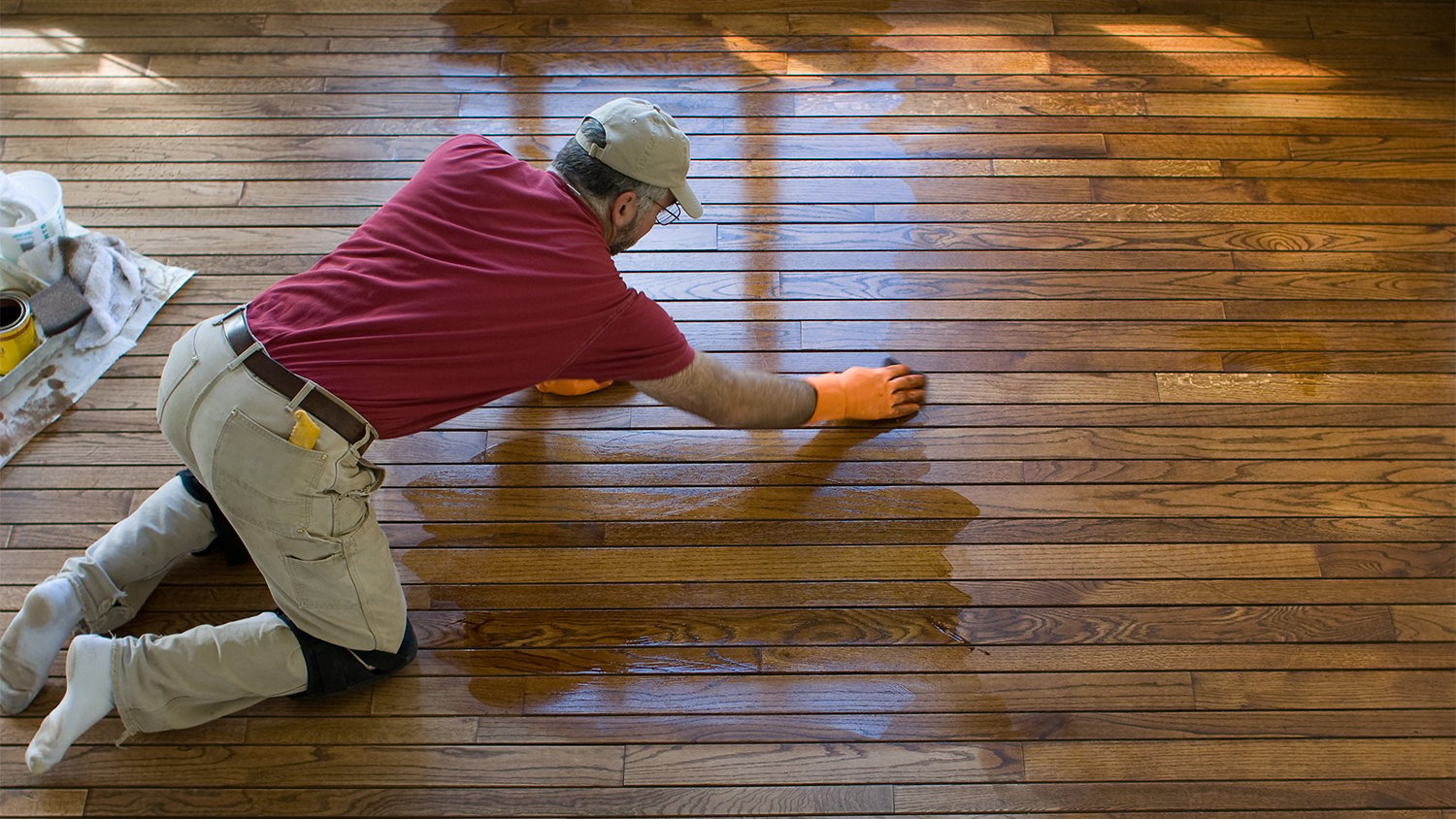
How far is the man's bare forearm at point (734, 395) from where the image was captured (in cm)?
236

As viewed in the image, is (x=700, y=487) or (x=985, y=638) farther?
(x=700, y=487)

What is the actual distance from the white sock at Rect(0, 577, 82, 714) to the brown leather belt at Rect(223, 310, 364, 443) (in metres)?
0.74

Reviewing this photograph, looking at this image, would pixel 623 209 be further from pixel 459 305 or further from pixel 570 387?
pixel 570 387

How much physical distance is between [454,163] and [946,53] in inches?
71.5

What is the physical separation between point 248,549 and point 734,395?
989mm

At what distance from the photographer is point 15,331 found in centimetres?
281

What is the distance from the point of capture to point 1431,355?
2971 millimetres

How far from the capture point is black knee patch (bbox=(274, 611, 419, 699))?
2.34 metres

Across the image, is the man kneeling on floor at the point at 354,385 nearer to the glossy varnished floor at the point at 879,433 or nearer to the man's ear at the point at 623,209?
the man's ear at the point at 623,209

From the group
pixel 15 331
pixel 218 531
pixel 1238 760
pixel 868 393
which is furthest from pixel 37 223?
pixel 1238 760

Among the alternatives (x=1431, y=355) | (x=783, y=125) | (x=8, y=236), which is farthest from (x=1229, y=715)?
(x=8, y=236)

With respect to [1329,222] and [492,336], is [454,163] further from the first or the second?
[1329,222]

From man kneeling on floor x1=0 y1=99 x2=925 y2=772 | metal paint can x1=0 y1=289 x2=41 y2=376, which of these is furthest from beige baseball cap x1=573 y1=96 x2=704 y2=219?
metal paint can x1=0 y1=289 x2=41 y2=376

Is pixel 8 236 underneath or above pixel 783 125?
underneath
